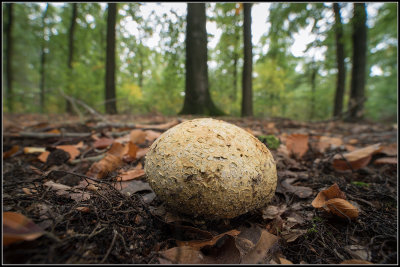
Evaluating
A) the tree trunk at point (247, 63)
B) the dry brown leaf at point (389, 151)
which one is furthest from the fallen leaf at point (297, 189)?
the tree trunk at point (247, 63)

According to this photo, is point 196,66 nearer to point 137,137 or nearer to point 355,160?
point 137,137

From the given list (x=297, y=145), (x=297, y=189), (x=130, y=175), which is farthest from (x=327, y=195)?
(x=130, y=175)

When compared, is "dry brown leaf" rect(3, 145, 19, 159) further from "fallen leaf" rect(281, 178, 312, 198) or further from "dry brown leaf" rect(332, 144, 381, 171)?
"dry brown leaf" rect(332, 144, 381, 171)

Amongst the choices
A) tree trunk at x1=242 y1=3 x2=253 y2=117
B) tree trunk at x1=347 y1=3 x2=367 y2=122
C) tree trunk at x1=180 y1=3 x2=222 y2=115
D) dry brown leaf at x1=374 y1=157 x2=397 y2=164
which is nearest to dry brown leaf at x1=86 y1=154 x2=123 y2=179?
dry brown leaf at x1=374 y1=157 x2=397 y2=164

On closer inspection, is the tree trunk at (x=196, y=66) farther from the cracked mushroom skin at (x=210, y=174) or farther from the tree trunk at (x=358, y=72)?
Result: the tree trunk at (x=358, y=72)

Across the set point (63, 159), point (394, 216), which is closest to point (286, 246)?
point (394, 216)
